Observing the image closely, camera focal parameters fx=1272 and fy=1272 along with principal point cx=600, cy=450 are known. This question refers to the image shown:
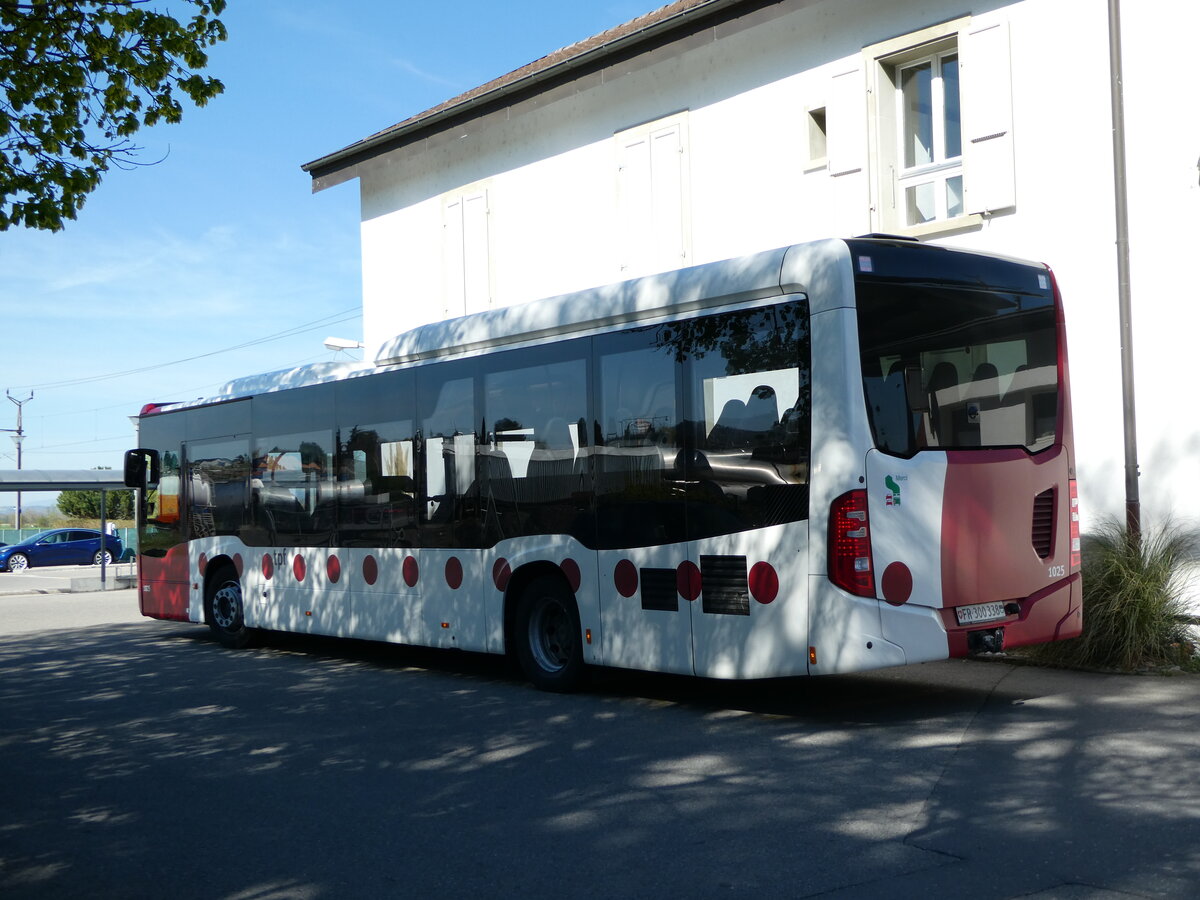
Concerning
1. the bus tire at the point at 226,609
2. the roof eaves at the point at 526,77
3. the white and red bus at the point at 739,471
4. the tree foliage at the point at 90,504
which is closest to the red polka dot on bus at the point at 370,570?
the white and red bus at the point at 739,471

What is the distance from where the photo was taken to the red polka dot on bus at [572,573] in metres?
9.84

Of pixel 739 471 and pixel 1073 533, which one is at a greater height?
pixel 739 471

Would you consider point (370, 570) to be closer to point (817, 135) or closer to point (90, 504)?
point (817, 135)

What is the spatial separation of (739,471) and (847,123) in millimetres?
6946

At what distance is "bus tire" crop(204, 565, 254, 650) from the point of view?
1418 cm

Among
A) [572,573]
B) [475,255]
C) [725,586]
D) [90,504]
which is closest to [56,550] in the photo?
[475,255]

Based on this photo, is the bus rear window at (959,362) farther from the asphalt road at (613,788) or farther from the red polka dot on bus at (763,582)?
the asphalt road at (613,788)

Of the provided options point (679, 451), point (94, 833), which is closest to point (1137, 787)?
point (679, 451)

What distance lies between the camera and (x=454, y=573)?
36.3ft

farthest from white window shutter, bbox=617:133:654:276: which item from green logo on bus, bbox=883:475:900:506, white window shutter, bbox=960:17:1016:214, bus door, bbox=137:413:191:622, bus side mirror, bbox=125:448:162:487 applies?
green logo on bus, bbox=883:475:900:506

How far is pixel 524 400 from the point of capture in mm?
10383

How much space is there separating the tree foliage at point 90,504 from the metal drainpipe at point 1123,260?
224 feet

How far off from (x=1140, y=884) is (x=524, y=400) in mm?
6498

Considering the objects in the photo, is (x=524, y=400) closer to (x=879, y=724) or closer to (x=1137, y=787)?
(x=879, y=724)
